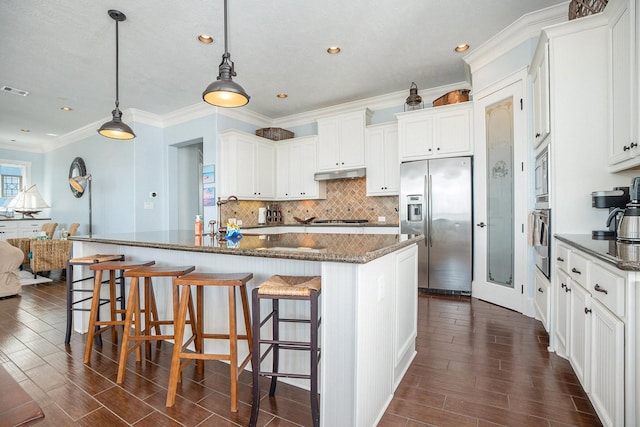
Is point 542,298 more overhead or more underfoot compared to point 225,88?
more underfoot

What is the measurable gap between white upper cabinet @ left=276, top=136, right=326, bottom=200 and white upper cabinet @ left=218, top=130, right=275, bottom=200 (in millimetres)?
Result: 214

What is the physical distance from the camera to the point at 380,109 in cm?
514

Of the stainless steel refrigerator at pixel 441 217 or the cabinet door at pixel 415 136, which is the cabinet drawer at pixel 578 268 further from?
the cabinet door at pixel 415 136

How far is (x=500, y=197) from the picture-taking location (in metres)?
3.52

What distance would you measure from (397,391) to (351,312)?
33.6 inches

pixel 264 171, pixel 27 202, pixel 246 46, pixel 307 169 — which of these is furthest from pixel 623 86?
pixel 27 202

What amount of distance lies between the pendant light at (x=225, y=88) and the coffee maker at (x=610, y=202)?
102 inches

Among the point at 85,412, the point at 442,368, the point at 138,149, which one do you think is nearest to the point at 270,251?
the point at 85,412

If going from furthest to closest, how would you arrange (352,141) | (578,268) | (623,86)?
(352,141) < (623,86) < (578,268)

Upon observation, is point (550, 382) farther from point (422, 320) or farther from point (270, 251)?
point (270, 251)

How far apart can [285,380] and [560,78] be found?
296 cm

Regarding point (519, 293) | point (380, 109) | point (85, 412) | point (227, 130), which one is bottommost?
point (85, 412)

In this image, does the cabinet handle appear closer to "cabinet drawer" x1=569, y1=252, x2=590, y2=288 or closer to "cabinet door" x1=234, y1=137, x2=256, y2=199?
"cabinet drawer" x1=569, y1=252, x2=590, y2=288

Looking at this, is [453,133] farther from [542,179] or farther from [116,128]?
[116,128]
